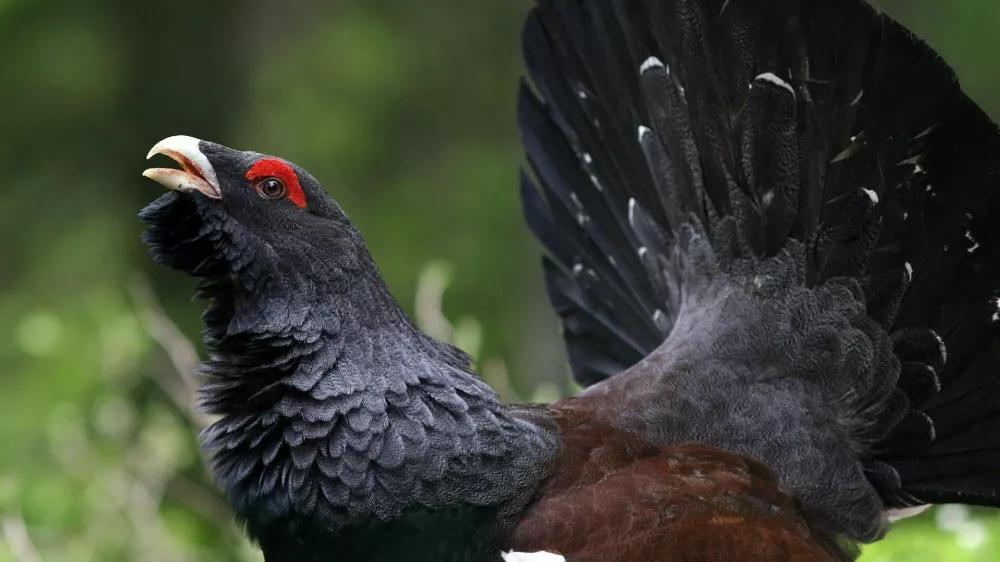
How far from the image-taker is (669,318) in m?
4.59

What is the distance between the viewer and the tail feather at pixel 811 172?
3.71 m

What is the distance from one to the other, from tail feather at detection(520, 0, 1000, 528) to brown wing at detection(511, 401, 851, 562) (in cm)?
61

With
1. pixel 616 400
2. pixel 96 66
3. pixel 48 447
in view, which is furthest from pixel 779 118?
pixel 96 66

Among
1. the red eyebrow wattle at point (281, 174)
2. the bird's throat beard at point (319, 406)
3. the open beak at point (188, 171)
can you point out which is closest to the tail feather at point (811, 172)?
the bird's throat beard at point (319, 406)

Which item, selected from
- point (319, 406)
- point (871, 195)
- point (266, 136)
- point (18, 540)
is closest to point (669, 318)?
point (871, 195)

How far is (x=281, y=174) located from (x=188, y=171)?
0.80ft

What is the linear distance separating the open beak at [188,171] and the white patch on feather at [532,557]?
120 cm

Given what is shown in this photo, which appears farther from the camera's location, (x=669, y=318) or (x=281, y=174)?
(x=669, y=318)

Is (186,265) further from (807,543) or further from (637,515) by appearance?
(807,543)

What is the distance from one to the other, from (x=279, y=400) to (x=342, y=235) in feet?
1.55

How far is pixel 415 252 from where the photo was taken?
32.7 ft

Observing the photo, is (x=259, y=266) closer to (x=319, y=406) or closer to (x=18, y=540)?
(x=319, y=406)

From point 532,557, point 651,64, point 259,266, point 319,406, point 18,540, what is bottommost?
point 18,540

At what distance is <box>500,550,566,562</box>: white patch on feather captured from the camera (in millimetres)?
3273
